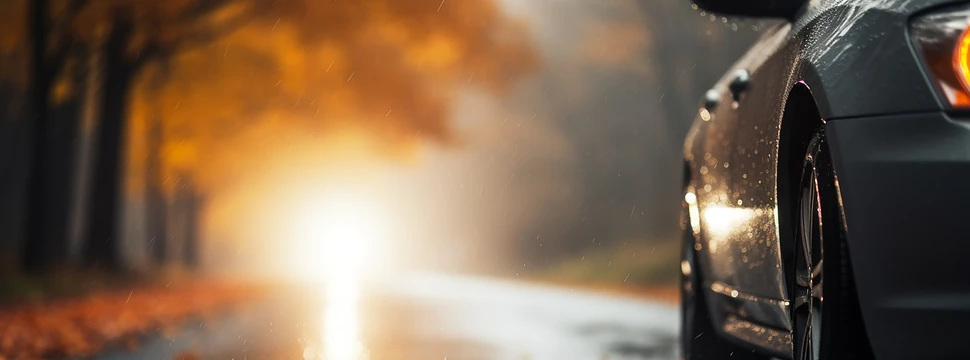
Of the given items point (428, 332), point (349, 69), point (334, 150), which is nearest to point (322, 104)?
point (349, 69)

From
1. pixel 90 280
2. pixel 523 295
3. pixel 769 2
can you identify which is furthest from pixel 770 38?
pixel 90 280

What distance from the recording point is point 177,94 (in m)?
24.0

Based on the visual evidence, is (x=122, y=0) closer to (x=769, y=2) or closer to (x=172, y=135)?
(x=172, y=135)

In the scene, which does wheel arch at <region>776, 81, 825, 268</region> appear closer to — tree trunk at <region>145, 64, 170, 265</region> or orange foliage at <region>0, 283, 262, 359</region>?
orange foliage at <region>0, 283, 262, 359</region>

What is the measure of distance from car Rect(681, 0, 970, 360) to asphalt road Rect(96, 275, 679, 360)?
4.01 meters

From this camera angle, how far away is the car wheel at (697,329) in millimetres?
5742

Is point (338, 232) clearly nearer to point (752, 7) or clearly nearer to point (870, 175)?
point (752, 7)

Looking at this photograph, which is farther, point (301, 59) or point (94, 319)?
point (301, 59)

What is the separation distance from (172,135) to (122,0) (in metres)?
10.9

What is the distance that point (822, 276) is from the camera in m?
3.29

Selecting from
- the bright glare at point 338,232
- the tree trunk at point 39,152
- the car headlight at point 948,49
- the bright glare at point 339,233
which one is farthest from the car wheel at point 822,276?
the bright glare at point 338,232

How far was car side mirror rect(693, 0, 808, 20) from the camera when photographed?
407 cm

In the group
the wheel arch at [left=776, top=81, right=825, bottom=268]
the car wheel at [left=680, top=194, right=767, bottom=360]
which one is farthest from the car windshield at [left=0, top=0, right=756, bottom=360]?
the car wheel at [left=680, top=194, right=767, bottom=360]

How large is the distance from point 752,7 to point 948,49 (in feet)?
Result: 3.69
